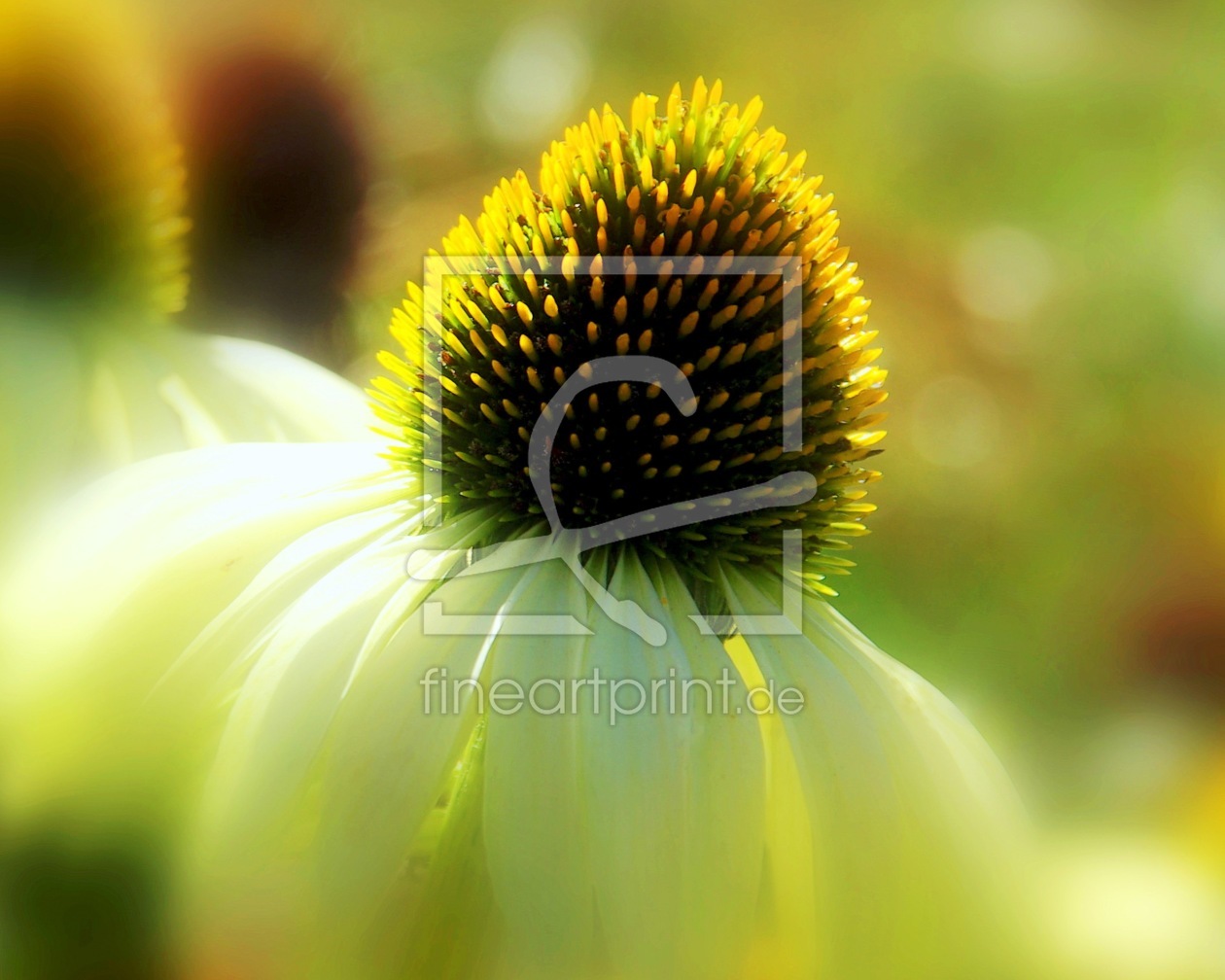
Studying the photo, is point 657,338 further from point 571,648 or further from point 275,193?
point 275,193

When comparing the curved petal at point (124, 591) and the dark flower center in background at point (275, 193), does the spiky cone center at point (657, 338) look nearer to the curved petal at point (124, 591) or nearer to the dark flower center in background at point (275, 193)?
the curved petal at point (124, 591)

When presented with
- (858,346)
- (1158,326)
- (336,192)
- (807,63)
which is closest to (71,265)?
(336,192)

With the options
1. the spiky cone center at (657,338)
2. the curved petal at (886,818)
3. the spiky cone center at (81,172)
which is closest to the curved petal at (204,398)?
the spiky cone center at (81,172)

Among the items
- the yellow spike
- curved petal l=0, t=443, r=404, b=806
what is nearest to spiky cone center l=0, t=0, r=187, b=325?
curved petal l=0, t=443, r=404, b=806

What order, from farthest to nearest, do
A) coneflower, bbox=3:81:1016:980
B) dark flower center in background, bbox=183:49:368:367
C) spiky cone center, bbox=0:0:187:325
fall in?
dark flower center in background, bbox=183:49:368:367
spiky cone center, bbox=0:0:187:325
coneflower, bbox=3:81:1016:980

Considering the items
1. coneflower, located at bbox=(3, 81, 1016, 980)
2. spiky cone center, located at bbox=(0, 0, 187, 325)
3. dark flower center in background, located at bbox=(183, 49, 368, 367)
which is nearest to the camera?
coneflower, located at bbox=(3, 81, 1016, 980)

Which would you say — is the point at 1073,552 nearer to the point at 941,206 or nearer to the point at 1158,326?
the point at 1158,326

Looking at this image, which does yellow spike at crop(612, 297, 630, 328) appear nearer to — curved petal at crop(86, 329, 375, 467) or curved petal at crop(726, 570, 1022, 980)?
curved petal at crop(726, 570, 1022, 980)
